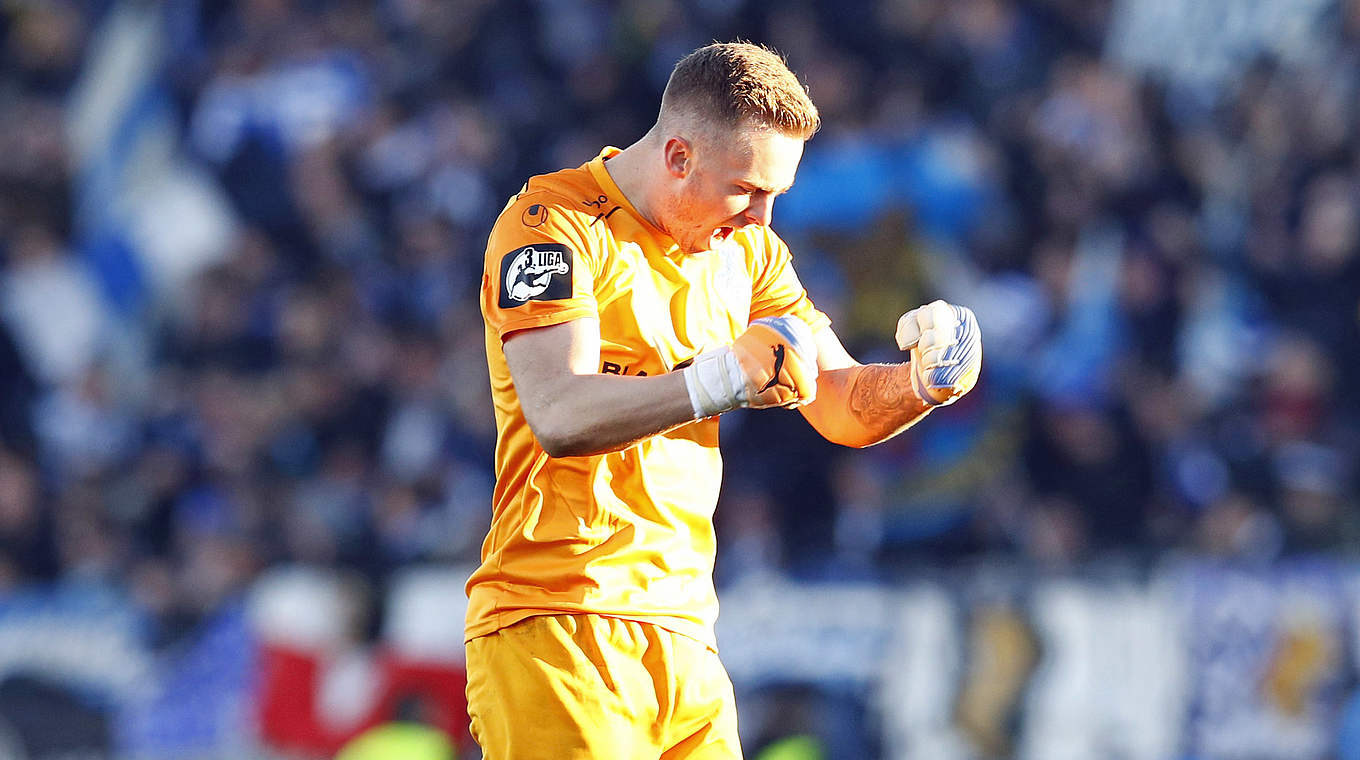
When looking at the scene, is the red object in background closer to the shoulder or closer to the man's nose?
the shoulder

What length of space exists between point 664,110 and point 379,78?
8533mm

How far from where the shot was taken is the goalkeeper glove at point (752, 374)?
3396 millimetres

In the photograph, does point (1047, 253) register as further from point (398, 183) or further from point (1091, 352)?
point (398, 183)

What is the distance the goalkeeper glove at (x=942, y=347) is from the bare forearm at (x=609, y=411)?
0.66m

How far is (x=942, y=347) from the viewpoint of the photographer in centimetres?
373

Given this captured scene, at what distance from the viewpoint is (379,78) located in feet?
39.3

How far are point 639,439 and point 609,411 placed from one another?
0.31 ft

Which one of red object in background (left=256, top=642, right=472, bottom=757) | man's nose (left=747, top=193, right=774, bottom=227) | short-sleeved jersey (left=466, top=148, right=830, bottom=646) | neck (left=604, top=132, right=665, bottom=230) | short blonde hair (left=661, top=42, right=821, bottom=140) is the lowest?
red object in background (left=256, top=642, right=472, bottom=757)

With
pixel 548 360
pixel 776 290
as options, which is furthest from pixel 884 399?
pixel 548 360

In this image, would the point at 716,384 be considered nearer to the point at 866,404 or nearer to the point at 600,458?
the point at 600,458

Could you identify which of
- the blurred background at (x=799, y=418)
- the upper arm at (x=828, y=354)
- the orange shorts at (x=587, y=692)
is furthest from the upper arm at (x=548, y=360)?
the blurred background at (x=799, y=418)

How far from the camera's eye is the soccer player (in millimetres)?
3619

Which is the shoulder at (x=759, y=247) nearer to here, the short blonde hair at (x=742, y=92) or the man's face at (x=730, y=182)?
the man's face at (x=730, y=182)

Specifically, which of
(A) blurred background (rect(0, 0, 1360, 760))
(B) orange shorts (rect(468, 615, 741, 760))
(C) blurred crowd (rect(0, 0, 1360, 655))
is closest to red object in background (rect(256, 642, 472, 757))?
(A) blurred background (rect(0, 0, 1360, 760))
